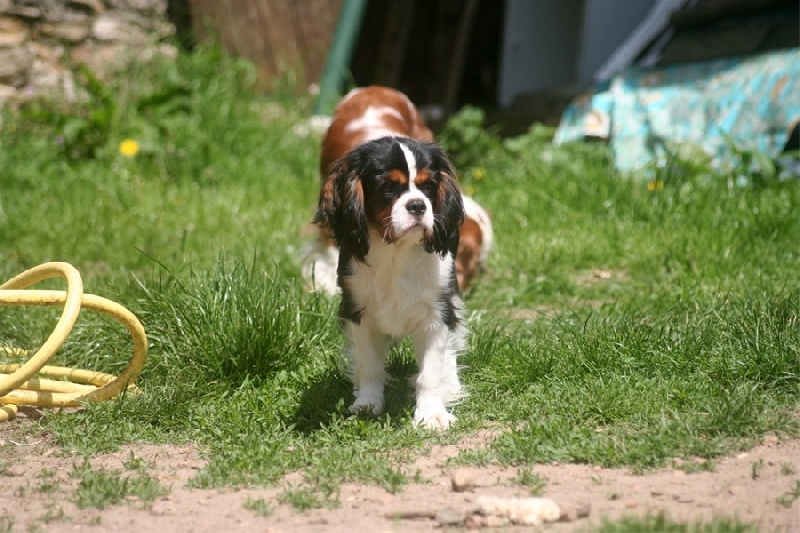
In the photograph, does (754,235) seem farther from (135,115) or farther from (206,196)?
(135,115)

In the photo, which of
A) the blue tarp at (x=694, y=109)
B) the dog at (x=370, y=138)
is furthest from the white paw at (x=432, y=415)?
the blue tarp at (x=694, y=109)

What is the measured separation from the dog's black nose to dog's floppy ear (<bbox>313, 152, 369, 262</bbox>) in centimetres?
22

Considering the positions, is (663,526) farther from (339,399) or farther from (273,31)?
(273,31)

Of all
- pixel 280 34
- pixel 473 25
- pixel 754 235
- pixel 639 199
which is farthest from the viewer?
pixel 473 25

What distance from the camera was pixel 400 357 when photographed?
422 cm

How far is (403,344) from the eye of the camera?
4262mm

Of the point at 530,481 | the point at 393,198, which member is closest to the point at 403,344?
the point at 393,198

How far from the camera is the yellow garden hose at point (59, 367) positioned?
339cm

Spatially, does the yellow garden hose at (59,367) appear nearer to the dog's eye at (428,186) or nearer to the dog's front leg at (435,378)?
the dog's front leg at (435,378)

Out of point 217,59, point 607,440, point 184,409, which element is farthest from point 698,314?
point 217,59

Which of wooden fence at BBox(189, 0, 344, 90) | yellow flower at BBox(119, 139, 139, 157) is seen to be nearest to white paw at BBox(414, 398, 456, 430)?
yellow flower at BBox(119, 139, 139, 157)

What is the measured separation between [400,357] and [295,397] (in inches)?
23.8

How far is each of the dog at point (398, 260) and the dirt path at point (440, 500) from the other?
0.55 meters

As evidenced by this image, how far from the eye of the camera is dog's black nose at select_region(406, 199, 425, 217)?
3367mm
